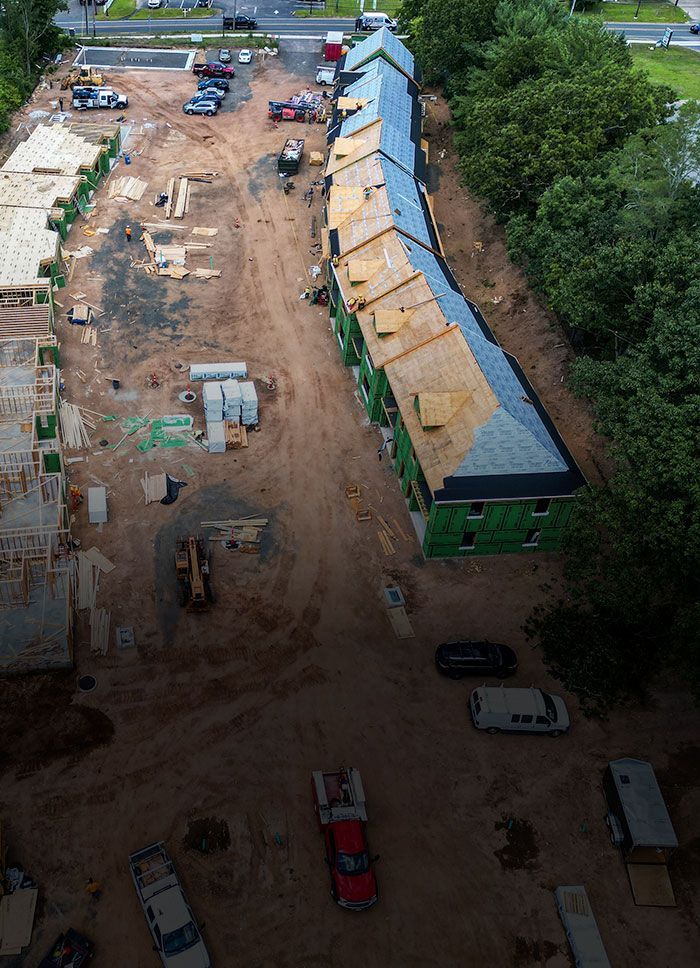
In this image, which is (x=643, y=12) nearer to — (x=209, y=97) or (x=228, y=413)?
(x=209, y=97)

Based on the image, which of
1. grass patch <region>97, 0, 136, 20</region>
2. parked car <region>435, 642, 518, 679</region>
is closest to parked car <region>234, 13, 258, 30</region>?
grass patch <region>97, 0, 136, 20</region>

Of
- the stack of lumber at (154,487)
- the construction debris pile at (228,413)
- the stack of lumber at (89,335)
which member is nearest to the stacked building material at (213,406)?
the construction debris pile at (228,413)

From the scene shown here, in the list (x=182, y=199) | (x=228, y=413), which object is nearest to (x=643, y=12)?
(x=182, y=199)

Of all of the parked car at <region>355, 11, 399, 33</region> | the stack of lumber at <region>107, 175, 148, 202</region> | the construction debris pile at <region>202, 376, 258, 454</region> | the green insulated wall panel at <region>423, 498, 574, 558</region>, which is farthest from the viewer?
the parked car at <region>355, 11, 399, 33</region>

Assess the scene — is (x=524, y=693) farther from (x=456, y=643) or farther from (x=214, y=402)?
(x=214, y=402)

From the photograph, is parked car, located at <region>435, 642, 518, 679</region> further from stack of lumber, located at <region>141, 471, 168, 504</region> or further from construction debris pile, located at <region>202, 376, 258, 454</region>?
construction debris pile, located at <region>202, 376, 258, 454</region>
